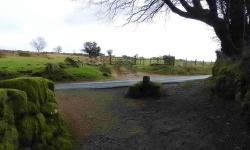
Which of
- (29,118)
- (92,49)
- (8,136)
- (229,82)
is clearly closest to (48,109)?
(29,118)

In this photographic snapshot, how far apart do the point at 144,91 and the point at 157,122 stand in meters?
4.98

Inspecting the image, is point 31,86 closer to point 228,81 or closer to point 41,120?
point 41,120

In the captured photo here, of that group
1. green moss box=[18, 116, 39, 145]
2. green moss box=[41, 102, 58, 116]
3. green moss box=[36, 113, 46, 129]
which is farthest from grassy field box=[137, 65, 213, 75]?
green moss box=[18, 116, 39, 145]

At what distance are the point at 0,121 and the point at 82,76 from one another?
989 inches

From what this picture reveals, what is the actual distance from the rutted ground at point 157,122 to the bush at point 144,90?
1.75ft

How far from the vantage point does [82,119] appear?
17.4 m

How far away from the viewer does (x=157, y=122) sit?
56.5 ft

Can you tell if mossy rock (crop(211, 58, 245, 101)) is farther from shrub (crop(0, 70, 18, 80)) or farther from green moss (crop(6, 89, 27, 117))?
shrub (crop(0, 70, 18, 80))

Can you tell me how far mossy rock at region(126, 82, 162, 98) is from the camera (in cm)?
2203

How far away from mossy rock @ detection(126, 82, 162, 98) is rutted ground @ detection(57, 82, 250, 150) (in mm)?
526

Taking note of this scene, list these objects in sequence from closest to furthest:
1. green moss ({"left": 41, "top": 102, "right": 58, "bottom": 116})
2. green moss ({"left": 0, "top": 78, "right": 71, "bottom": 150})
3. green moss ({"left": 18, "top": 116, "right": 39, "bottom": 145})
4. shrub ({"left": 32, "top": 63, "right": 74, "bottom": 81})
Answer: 1. green moss ({"left": 0, "top": 78, "right": 71, "bottom": 150})
2. green moss ({"left": 18, "top": 116, "right": 39, "bottom": 145})
3. green moss ({"left": 41, "top": 102, "right": 58, "bottom": 116})
4. shrub ({"left": 32, "top": 63, "right": 74, "bottom": 81})

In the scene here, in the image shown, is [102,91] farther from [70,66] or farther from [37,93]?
[70,66]

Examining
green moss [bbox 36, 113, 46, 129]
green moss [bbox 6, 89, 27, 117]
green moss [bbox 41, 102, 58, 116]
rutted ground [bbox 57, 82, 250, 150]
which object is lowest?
rutted ground [bbox 57, 82, 250, 150]

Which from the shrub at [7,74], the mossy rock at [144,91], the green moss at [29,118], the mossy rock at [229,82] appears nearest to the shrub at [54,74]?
the shrub at [7,74]
